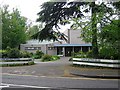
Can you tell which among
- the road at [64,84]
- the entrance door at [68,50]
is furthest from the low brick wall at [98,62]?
the entrance door at [68,50]

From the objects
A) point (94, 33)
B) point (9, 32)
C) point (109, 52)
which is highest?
point (9, 32)

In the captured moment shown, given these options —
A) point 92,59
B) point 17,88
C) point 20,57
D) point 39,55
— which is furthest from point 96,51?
point 39,55

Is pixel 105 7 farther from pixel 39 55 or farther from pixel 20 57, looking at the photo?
pixel 39 55

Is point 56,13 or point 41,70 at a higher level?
point 56,13

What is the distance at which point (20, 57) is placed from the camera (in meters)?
28.7

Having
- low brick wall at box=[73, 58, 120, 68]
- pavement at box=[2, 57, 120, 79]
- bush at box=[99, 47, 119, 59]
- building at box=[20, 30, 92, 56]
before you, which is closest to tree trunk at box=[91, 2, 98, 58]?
low brick wall at box=[73, 58, 120, 68]

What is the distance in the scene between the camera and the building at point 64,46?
60094 millimetres

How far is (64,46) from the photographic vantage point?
60594 mm

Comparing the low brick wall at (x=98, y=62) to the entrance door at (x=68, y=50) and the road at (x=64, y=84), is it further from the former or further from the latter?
the entrance door at (x=68, y=50)

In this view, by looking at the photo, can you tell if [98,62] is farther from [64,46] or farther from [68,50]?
[68,50]

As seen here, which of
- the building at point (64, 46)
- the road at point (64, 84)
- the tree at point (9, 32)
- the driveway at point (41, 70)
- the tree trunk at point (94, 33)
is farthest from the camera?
the building at point (64, 46)

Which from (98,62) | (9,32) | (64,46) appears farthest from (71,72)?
(64,46)

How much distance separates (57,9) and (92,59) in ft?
24.9

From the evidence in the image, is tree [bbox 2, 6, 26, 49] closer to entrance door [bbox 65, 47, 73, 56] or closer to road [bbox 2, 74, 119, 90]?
entrance door [bbox 65, 47, 73, 56]
